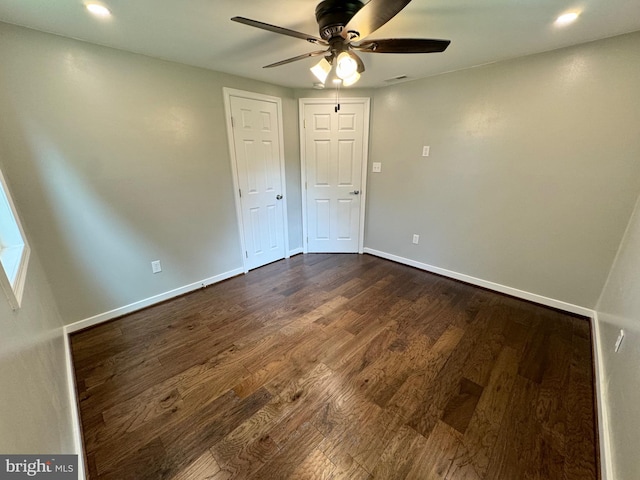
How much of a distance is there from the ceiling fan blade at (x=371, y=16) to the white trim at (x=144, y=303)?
264cm

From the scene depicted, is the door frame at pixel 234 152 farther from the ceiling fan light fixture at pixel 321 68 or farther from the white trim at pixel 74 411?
the white trim at pixel 74 411

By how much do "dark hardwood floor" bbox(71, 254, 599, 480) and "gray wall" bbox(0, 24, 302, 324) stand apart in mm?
460

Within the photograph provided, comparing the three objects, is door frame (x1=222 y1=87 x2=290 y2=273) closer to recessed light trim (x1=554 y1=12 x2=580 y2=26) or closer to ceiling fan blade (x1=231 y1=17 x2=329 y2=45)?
ceiling fan blade (x1=231 y1=17 x2=329 y2=45)

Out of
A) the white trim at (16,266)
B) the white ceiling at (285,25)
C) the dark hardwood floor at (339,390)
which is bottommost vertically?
the dark hardwood floor at (339,390)

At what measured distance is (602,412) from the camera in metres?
1.44

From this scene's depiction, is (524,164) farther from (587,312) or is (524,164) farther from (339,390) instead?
(339,390)

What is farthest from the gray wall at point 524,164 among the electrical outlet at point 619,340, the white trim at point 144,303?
the white trim at point 144,303

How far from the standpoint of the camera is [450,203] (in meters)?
2.96

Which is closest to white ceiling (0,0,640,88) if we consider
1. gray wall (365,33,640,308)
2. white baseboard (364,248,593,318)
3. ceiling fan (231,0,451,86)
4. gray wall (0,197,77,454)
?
ceiling fan (231,0,451,86)

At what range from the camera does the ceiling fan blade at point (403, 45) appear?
1410 mm

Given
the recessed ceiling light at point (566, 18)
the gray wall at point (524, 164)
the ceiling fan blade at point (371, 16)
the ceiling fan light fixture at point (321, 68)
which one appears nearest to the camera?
the ceiling fan blade at point (371, 16)

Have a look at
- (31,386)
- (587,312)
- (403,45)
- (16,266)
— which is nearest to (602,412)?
(587,312)

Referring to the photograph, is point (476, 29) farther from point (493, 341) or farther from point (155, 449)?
point (155, 449)

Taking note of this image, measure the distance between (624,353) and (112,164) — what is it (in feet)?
11.9
